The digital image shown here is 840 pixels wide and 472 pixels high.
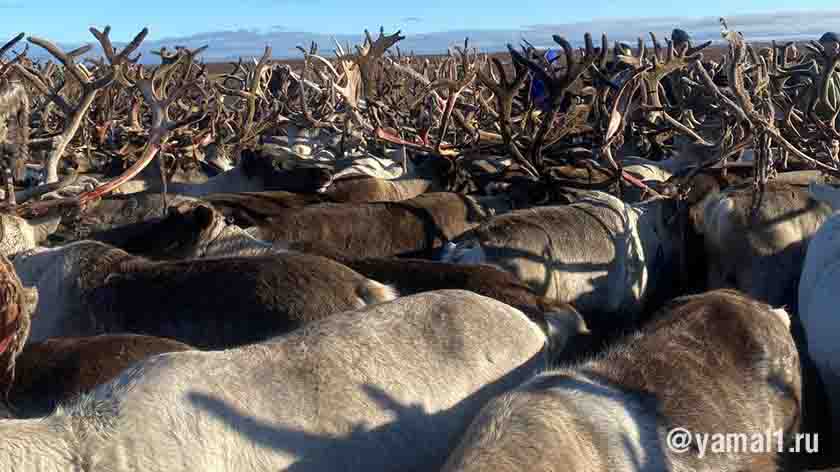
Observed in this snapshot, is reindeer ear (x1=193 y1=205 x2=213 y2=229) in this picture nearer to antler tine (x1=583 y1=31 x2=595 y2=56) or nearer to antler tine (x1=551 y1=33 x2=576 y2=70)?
antler tine (x1=551 y1=33 x2=576 y2=70)

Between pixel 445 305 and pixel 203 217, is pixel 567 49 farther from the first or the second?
pixel 445 305

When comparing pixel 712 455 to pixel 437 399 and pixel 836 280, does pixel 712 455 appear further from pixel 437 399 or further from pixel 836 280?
pixel 836 280

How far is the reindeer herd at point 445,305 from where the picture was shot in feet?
8.03

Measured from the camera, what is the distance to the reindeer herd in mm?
2447

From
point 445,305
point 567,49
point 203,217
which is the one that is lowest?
point 203,217

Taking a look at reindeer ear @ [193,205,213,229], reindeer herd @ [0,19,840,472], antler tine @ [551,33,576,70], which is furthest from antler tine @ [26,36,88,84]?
antler tine @ [551,33,576,70]

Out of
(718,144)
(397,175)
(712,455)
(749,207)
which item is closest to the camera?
(712,455)

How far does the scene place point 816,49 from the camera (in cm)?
992

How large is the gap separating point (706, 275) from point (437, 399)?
3.15 m

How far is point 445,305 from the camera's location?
9.82 feet

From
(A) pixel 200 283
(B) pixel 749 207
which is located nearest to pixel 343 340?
(A) pixel 200 283

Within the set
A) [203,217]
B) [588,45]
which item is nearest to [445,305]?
[203,217]

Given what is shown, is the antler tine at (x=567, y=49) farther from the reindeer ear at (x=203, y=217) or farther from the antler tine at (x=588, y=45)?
the reindeer ear at (x=203, y=217)

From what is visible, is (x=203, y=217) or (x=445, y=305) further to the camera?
(x=203, y=217)
